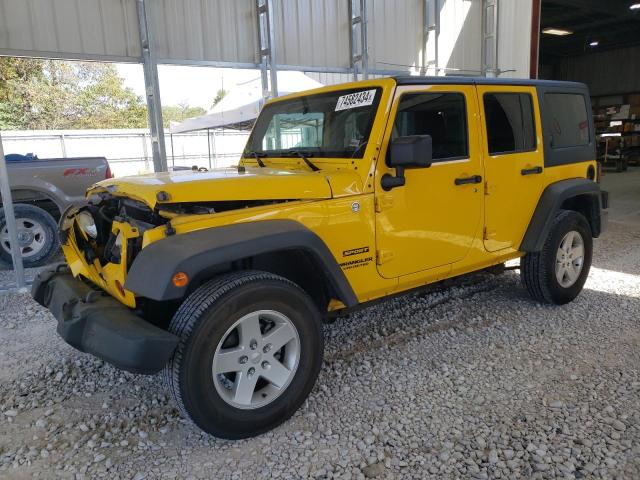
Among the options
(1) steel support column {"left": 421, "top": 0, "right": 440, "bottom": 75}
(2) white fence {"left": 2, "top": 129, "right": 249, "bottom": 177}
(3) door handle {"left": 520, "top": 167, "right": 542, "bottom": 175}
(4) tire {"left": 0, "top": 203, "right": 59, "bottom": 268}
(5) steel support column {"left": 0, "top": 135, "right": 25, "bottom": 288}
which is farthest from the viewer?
(2) white fence {"left": 2, "top": 129, "right": 249, "bottom": 177}

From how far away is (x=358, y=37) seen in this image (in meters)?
8.29

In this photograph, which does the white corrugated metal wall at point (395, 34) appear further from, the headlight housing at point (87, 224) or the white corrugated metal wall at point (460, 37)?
the headlight housing at point (87, 224)

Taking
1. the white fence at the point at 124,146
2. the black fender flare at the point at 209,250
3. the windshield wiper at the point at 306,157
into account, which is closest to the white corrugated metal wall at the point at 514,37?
the white fence at the point at 124,146

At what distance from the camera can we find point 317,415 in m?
2.83

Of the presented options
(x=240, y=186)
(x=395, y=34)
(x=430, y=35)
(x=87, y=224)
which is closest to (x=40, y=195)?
(x=87, y=224)

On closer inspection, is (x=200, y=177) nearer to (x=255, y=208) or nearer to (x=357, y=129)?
(x=255, y=208)

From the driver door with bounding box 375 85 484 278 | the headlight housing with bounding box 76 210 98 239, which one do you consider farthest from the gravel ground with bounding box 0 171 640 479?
the headlight housing with bounding box 76 210 98 239

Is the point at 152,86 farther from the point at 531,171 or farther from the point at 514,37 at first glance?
the point at 514,37

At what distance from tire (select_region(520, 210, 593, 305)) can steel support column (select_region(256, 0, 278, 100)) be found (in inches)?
181

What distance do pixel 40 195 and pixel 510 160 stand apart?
220 inches

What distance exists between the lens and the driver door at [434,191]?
313 cm

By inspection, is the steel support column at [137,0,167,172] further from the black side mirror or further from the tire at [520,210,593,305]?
the tire at [520,210,593,305]

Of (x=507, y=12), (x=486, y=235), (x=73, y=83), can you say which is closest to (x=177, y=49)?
(x=486, y=235)

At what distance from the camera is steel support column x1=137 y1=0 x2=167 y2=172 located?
6.33 metres
